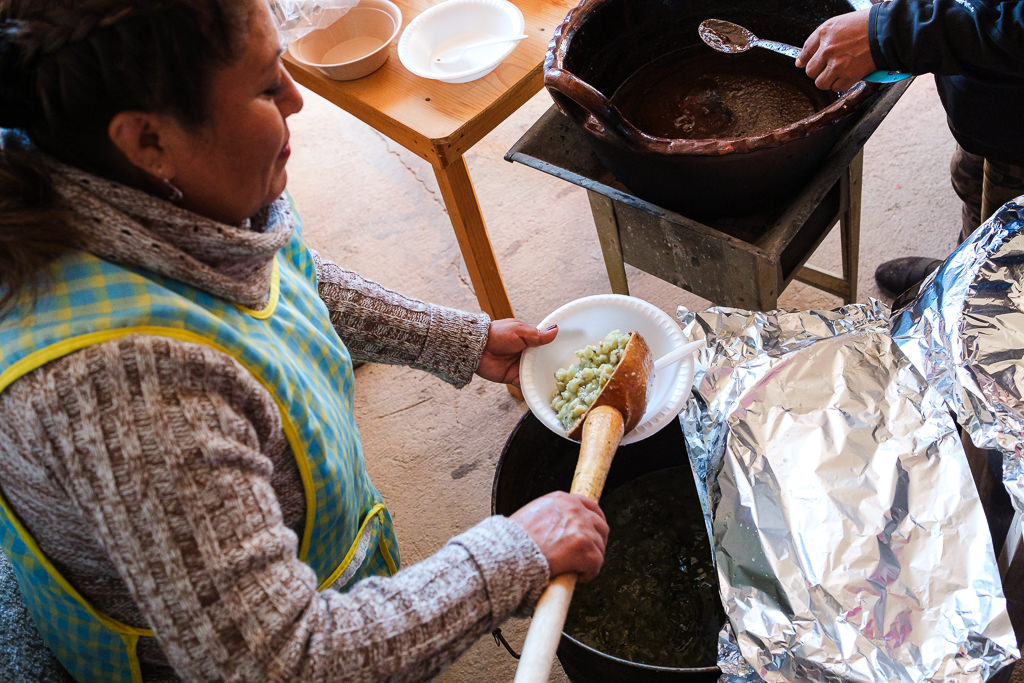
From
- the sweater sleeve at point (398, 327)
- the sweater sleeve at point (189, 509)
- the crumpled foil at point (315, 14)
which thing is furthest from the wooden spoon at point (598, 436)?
the crumpled foil at point (315, 14)

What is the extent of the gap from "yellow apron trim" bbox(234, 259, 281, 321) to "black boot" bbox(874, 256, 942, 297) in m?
1.58

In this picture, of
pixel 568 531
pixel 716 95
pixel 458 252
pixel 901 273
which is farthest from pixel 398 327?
pixel 901 273

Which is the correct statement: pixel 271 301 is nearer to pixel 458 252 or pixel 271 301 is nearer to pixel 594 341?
pixel 594 341

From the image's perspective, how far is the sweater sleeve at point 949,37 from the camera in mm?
Answer: 1166

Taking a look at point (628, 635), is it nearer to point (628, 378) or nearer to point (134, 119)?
point (628, 378)

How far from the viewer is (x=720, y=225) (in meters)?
1.40

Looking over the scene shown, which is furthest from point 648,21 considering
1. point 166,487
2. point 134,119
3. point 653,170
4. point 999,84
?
point 166,487

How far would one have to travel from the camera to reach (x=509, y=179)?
2.60 m

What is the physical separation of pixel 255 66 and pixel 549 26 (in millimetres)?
1104

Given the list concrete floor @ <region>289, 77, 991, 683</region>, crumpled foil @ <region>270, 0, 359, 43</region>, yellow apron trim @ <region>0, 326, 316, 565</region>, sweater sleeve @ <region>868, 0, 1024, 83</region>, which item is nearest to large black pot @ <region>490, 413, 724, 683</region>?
concrete floor @ <region>289, 77, 991, 683</region>

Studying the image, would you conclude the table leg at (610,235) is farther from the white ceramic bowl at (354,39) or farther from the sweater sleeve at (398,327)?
the white ceramic bowl at (354,39)

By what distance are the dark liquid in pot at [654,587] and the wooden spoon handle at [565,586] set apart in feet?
1.35

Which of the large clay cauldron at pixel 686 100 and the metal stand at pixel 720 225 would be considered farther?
the metal stand at pixel 720 225

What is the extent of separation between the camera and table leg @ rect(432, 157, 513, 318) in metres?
1.62
